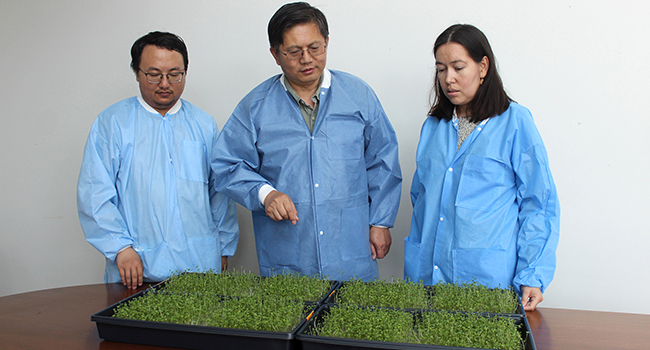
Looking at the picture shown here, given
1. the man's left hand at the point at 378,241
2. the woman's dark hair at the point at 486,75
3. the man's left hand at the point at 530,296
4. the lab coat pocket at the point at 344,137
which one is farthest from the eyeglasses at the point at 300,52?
the man's left hand at the point at 530,296

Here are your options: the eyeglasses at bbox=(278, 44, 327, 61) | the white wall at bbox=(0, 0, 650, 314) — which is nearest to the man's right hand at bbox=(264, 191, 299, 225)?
the eyeglasses at bbox=(278, 44, 327, 61)

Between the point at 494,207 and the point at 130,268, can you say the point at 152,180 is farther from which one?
the point at 494,207

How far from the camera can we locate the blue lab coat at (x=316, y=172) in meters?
2.01

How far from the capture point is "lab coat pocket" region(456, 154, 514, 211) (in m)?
1.78

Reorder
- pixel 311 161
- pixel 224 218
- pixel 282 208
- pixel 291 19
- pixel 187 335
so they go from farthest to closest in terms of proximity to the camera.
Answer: pixel 224 218
pixel 311 161
pixel 291 19
pixel 282 208
pixel 187 335

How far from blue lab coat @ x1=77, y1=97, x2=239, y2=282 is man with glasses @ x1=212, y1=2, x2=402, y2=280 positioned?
0.85ft

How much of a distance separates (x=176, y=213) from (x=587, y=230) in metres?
2.25

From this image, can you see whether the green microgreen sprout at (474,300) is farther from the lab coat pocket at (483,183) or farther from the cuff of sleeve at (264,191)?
the cuff of sleeve at (264,191)

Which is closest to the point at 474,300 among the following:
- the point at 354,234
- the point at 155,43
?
the point at 354,234

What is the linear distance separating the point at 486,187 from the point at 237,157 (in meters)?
1.11

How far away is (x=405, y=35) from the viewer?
2.71 meters

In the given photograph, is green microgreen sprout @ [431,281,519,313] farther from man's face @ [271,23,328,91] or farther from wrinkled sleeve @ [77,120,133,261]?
wrinkled sleeve @ [77,120,133,261]

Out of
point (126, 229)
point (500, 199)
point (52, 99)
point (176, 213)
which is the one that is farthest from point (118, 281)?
point (52, 99)

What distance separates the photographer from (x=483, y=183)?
1.79 metres
